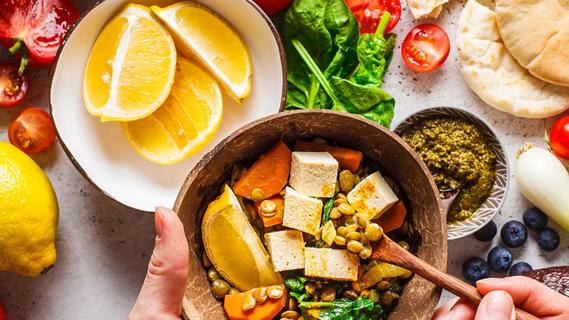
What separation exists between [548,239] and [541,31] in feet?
2.25

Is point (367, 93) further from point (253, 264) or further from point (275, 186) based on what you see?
point (253, 264)

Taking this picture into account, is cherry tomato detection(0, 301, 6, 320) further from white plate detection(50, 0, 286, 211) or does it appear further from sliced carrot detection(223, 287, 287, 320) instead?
sliced carrot detection(223, 287, 287, 320)

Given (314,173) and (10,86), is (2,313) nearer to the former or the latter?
(10,86)

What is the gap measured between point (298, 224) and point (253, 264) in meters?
0.17

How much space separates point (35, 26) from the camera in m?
2.34

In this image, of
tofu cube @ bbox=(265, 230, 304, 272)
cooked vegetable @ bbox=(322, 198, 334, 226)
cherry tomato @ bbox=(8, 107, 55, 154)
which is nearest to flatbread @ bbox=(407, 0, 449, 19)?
cooked vegetable @ bbox=(322, 198, 334, 226)

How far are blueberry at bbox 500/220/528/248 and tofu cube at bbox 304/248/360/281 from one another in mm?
662

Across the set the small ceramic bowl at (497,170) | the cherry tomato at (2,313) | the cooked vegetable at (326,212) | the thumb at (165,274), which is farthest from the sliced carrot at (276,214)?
the cherry tomato at (2,313)

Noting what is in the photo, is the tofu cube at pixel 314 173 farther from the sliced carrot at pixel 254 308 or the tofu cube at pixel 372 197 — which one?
the sliced carrot at pixel 254 308

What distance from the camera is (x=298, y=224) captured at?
2076 mm

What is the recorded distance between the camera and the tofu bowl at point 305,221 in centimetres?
204

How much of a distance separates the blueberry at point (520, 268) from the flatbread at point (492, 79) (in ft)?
1.62

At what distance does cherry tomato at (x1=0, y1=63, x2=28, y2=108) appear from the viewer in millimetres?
2393

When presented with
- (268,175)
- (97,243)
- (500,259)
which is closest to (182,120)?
(268,175)
